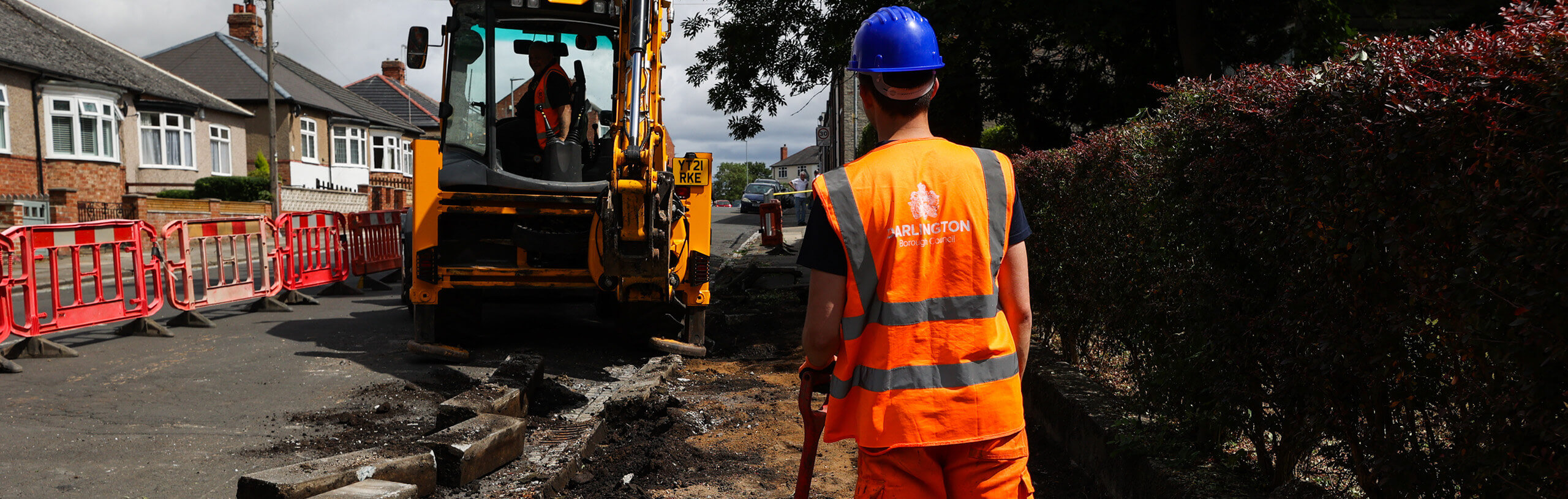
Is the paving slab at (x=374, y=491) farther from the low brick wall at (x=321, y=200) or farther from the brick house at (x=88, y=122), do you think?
the low brick wall at (x=321, y=200)

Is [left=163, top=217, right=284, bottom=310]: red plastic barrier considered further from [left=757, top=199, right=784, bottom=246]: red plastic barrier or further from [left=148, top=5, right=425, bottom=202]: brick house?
[left=148, top=5, right=425, bottom=202]: brick house

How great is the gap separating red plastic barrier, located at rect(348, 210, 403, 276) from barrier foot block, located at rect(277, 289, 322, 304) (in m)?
1.49

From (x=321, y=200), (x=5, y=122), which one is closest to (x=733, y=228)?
(x=321, y=200)

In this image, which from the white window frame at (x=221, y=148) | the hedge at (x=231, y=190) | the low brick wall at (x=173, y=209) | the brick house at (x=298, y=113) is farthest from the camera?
the brick house at (x=298, y=113)

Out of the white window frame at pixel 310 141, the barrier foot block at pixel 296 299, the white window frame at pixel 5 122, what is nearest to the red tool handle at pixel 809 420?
the barrier foot block at pixel 296 299

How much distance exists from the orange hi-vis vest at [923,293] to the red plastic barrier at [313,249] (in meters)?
11.3

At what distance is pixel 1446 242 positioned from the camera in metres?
2.29

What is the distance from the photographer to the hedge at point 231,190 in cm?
3450

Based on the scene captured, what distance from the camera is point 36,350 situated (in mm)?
8656

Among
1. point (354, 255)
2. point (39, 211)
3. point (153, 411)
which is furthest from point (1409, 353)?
point (39, 211)

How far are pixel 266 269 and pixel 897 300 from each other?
11.7 metres

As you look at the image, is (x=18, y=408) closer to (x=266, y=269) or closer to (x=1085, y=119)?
(x=266, y=269)

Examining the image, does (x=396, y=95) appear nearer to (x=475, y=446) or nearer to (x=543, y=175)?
(x=543, y=175)

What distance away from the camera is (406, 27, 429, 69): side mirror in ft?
27.0
